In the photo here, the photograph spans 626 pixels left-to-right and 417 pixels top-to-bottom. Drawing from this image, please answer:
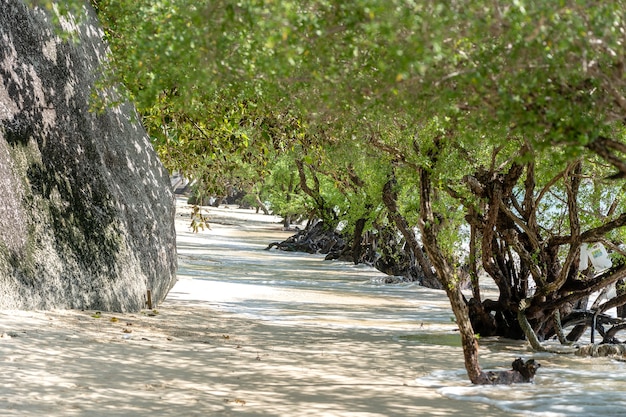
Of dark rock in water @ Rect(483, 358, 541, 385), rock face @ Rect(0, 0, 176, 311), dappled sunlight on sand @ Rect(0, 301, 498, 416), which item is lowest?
dappled sunlight on sand @ Rect(0, 301, 498, 416)

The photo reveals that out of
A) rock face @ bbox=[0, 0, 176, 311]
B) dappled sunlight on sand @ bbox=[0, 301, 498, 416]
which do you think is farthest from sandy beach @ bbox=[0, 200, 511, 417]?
rock face @ bbox=[0, 0, 176, 311]

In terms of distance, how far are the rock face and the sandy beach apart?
0.45 m

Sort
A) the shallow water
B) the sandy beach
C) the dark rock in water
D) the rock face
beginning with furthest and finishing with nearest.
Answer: the rock face
the dark rock in water
the shallow water
the sandy beach

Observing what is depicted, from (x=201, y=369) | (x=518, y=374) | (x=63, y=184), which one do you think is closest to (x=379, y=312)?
(x=63, y=184)

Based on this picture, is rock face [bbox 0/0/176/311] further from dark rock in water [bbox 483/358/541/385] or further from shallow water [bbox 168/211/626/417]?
dark rock in water [bbox 483/358/541/385]

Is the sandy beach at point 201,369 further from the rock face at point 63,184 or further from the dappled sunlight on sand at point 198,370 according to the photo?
the rock face at point 63,184

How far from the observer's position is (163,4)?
7043mm

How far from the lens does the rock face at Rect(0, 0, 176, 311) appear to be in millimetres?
12102

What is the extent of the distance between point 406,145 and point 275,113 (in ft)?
7.31

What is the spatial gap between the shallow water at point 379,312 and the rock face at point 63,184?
297 cm

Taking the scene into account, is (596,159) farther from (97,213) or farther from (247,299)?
(247,299)

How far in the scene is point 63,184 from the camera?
13336mm

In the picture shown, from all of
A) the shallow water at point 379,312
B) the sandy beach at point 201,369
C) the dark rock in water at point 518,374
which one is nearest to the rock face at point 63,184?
the sandy beach at point 201,369

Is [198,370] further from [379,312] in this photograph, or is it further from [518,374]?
[379,312]
